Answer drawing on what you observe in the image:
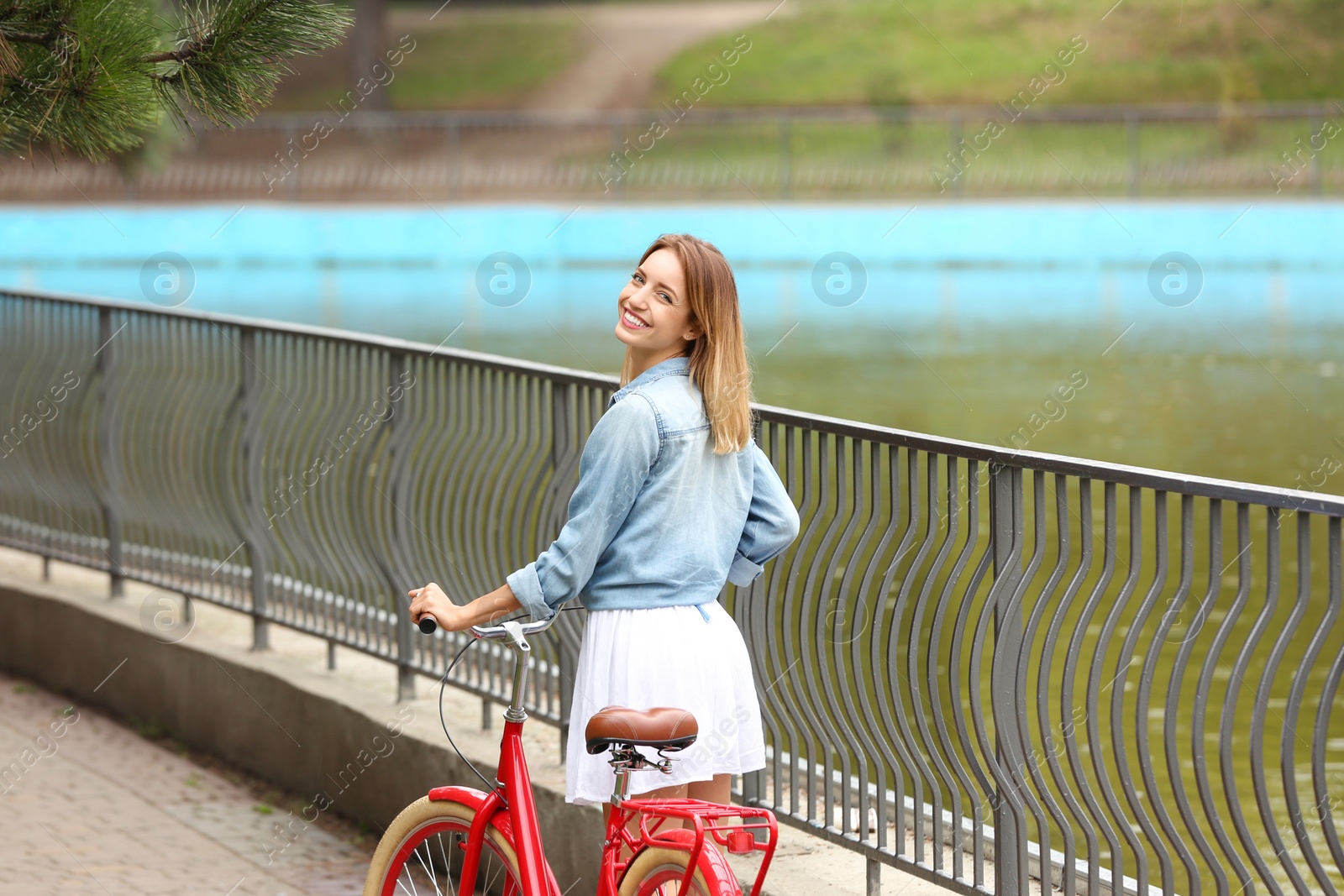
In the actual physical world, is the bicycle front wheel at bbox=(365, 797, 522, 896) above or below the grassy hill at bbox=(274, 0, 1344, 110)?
below

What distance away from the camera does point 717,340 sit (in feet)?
11.9

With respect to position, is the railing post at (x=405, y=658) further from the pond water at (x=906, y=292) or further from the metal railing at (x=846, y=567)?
the pond water at (x=906, y=292)

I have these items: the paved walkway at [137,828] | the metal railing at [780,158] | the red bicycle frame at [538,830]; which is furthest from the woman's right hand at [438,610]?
the metal railing at [780,158]

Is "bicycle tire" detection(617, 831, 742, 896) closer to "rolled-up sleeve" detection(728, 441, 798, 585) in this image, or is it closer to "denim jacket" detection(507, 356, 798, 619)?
"denim jacket" detection(507, 356, 798, 619)

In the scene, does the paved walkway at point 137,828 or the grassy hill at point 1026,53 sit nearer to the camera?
the paved walkway at point 137,828

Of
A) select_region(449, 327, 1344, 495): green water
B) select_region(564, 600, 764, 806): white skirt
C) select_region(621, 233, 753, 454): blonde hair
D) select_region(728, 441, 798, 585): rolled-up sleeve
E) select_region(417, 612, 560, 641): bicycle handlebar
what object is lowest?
select_region(449, 327, 1344, 495): green water

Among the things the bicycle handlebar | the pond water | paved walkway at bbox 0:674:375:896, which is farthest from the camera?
the pond water

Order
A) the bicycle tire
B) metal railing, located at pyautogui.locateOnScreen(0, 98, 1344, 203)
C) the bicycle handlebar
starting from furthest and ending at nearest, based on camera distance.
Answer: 1. metal railing, located at pyautogui.locateOnScreen(0, 98, 1344, 203)
2. the bicycle handlebar
3. the bicycle tire

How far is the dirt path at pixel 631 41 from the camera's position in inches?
1654

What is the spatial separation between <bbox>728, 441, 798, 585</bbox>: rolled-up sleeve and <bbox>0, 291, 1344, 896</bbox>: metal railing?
46 cm

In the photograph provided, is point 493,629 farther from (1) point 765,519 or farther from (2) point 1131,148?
(2) point 1131,148

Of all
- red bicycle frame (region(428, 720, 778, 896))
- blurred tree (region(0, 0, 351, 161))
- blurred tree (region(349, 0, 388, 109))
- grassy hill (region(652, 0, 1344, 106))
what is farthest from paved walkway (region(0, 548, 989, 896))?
blurred tree (region(349, 0, 388, 109))

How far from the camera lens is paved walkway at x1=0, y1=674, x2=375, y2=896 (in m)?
5.46

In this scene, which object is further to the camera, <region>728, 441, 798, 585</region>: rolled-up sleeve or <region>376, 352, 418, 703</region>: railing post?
<region>376, 352, 418, 703</region>: railing post
